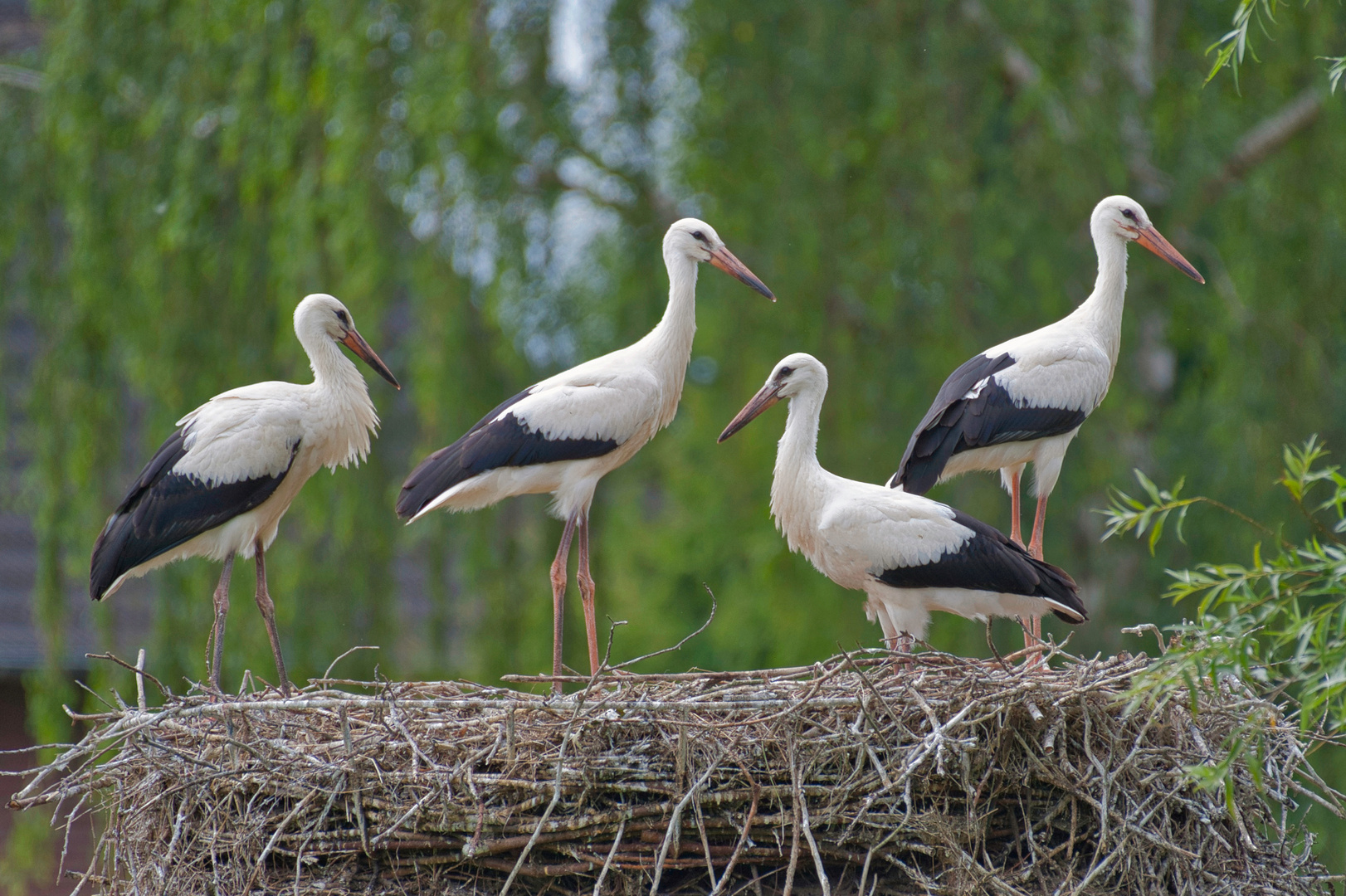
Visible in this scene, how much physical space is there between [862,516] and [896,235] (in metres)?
3.39

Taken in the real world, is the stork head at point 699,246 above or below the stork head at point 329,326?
above

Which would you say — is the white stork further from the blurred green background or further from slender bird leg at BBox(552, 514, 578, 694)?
the blurred green background

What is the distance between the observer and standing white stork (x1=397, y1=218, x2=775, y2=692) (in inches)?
231

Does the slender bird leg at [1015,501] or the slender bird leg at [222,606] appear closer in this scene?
the slender bird leg at [222,606]

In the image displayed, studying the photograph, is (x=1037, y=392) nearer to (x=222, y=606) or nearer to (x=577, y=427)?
(x=577, y=427)

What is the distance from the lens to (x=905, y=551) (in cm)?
545

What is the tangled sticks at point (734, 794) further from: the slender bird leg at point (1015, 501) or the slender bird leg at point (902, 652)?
the slender bird leg at point (1015, 501)

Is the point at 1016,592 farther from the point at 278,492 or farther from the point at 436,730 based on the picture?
the point at 278,492

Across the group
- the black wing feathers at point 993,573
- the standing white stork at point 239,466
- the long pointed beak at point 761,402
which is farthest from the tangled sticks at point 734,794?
the long pointed beak at point 761,402

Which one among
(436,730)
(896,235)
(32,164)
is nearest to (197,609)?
(32,164)

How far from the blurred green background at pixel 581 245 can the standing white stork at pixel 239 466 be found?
180 centimetres

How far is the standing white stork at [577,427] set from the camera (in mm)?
A: 5859

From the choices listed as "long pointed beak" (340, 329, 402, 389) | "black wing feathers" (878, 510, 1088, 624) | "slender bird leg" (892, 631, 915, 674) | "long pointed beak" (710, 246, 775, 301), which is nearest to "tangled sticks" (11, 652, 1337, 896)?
"slender bird leg" (892, 631, 915, 674)

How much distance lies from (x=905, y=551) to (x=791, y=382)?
87cm
